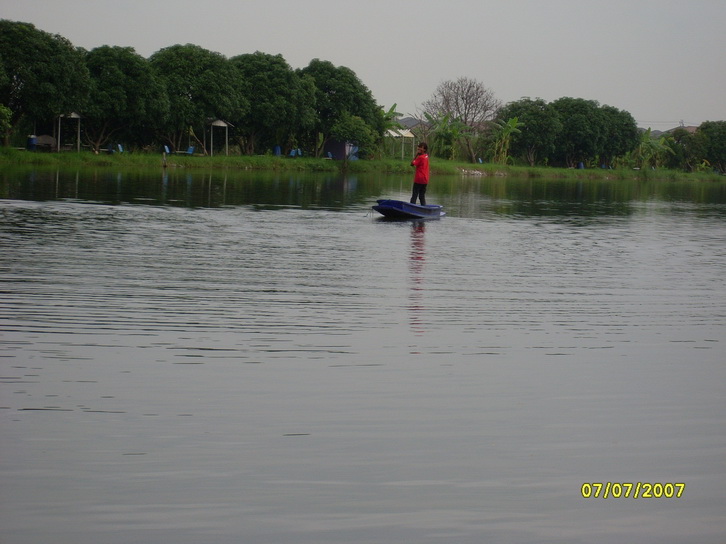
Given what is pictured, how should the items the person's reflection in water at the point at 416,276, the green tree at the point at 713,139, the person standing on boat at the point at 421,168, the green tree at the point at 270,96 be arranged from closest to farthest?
the person's reflection in water at the point at 416,276 → the person standing on boat at the point at 421,168 → the green tree at the point at 270,96 → the green tree at the point at 713,139

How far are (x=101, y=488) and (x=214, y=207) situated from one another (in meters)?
21.0

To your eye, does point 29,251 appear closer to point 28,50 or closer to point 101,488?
point 101,488

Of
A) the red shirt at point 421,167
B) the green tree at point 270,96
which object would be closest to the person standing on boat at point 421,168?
the red shirt at point 421,167

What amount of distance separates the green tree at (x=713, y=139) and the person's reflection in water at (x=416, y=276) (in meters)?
93.7

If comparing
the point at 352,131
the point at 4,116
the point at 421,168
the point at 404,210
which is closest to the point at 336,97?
the point at 352,131

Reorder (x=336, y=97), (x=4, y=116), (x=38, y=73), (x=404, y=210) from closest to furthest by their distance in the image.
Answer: (x=404, y=210) → (x=4, y=116) → (x=38, y=73) → (x=336, y=97)

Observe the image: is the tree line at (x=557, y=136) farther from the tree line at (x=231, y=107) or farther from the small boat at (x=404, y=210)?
the small boat at (x=404, y=210)

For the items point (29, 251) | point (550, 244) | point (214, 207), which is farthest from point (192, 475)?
point (214, 207)

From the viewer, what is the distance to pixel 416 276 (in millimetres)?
12797

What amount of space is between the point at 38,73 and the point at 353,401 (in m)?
44.3

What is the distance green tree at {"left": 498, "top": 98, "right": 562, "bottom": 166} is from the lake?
7138 cm

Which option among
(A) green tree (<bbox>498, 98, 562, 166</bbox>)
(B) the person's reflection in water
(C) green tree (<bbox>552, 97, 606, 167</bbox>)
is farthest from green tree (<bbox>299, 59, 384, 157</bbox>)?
(B) the person's reflection in water

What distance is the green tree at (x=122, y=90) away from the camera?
5069 centimetres
